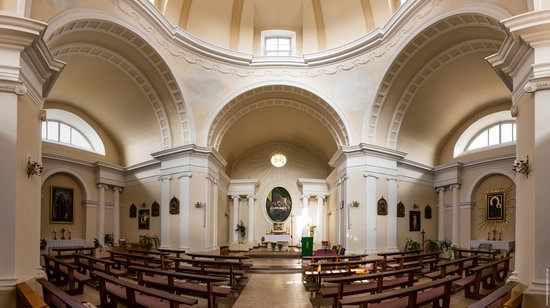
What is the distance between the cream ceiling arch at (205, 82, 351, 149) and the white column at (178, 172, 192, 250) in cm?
180

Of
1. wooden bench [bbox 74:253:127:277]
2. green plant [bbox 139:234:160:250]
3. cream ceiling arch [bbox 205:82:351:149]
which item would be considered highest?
cream ceiling arch [bbox 205:82:351:149]

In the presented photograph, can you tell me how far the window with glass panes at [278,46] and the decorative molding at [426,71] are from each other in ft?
17.7

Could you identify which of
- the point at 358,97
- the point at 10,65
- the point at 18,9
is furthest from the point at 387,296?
the point at 358,97

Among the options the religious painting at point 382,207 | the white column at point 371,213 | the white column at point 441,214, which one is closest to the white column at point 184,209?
the white column at point 371,213

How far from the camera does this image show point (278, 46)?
17.9 metres

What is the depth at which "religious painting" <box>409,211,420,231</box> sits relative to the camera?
666 inches

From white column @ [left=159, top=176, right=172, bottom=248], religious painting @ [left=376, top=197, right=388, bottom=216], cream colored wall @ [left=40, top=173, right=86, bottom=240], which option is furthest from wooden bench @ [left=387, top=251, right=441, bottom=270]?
cream colored wall @ [left=40, top=173, right=86, bottom=240]

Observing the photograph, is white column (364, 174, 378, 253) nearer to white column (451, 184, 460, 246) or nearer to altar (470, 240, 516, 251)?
white column (451, 184, 460, 246)

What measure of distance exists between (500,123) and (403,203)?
5115mm

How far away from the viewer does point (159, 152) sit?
53.7 ft

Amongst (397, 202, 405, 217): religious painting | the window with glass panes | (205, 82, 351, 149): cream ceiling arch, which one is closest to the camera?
(205, 82, 351, 149): cream ceiling arch

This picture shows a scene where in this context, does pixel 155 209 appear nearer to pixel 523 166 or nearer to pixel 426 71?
pixel 426 71

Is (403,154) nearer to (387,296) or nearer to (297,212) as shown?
(297,212)

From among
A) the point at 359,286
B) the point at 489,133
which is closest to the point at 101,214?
the point at 359,286
